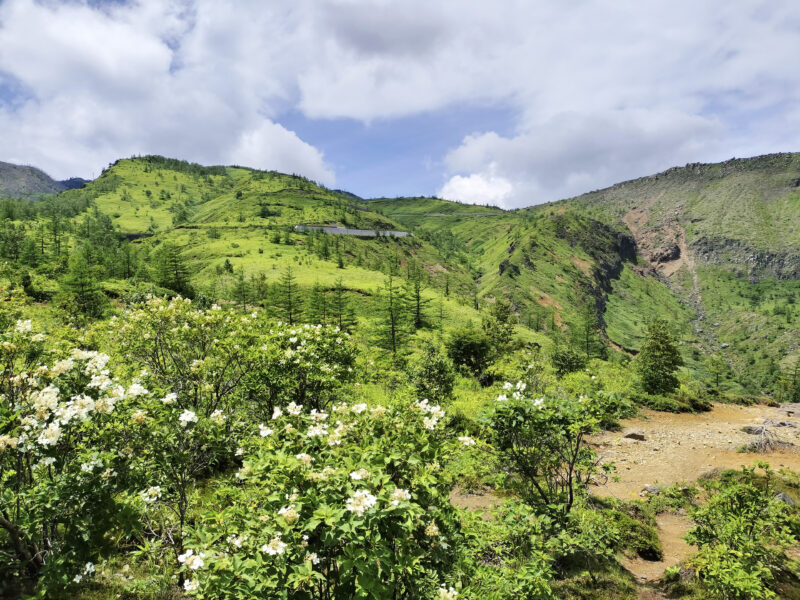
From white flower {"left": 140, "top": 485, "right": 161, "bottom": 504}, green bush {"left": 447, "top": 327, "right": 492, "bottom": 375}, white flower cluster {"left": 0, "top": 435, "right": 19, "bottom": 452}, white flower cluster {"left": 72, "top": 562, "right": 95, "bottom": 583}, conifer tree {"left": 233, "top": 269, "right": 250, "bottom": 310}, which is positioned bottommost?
green bush {"left": 447, "top": 327, "right": 492, "bottom": 375}

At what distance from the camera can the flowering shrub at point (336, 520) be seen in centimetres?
349

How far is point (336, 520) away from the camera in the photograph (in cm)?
337

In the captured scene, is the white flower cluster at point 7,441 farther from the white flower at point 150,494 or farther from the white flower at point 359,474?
the white flower at point 359,474

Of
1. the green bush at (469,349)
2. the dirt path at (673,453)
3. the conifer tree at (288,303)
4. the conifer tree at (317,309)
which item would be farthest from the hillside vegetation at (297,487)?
the conifer tree at (288,303)

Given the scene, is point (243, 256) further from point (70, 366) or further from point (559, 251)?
point (559, 251)

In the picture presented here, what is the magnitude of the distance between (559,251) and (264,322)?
203 metres

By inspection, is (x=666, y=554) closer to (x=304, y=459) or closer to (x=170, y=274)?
(x=304, y=459)

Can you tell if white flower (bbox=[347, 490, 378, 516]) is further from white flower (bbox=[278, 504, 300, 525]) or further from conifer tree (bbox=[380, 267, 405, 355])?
conifer tree (bbox=[380, 267, 405, 355])

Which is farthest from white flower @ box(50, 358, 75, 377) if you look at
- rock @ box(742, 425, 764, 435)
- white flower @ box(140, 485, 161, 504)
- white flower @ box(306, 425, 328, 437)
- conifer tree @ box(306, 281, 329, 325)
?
conifer tree @ box(306, 281, 329, 325)

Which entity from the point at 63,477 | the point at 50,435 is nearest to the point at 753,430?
the point at 63,477

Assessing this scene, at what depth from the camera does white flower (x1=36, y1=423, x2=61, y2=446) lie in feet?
14.2

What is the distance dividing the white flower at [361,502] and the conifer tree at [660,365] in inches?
1632

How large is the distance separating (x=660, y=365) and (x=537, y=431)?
37259mm

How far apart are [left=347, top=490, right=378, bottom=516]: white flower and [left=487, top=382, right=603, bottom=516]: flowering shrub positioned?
4.10 m
